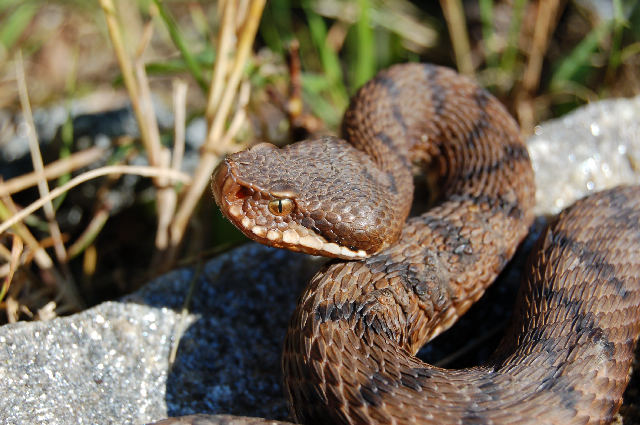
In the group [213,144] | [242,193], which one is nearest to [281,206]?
[242,193]

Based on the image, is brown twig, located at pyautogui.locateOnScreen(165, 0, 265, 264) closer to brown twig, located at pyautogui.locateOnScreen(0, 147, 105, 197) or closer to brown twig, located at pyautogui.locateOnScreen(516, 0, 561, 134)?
brown twig, located at pyautogui.locateOnScreen(0, 147, 105, 197)

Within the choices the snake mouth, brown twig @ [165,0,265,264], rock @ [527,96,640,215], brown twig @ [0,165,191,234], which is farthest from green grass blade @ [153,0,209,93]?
rock @ [527,96,640,215]

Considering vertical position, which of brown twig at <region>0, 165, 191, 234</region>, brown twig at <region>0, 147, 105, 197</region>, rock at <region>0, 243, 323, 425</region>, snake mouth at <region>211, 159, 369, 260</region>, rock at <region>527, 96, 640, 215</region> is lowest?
rock at <region>0, 243, 323, 425</region>

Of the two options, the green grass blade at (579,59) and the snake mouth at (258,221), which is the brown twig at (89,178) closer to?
the snake mouth at (258,221)

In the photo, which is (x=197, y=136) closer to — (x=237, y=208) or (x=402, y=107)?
(x=402, y=107)

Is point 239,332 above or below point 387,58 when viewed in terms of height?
below

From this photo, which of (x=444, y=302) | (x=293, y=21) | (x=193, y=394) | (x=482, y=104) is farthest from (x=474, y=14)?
(x=193, y=394)
